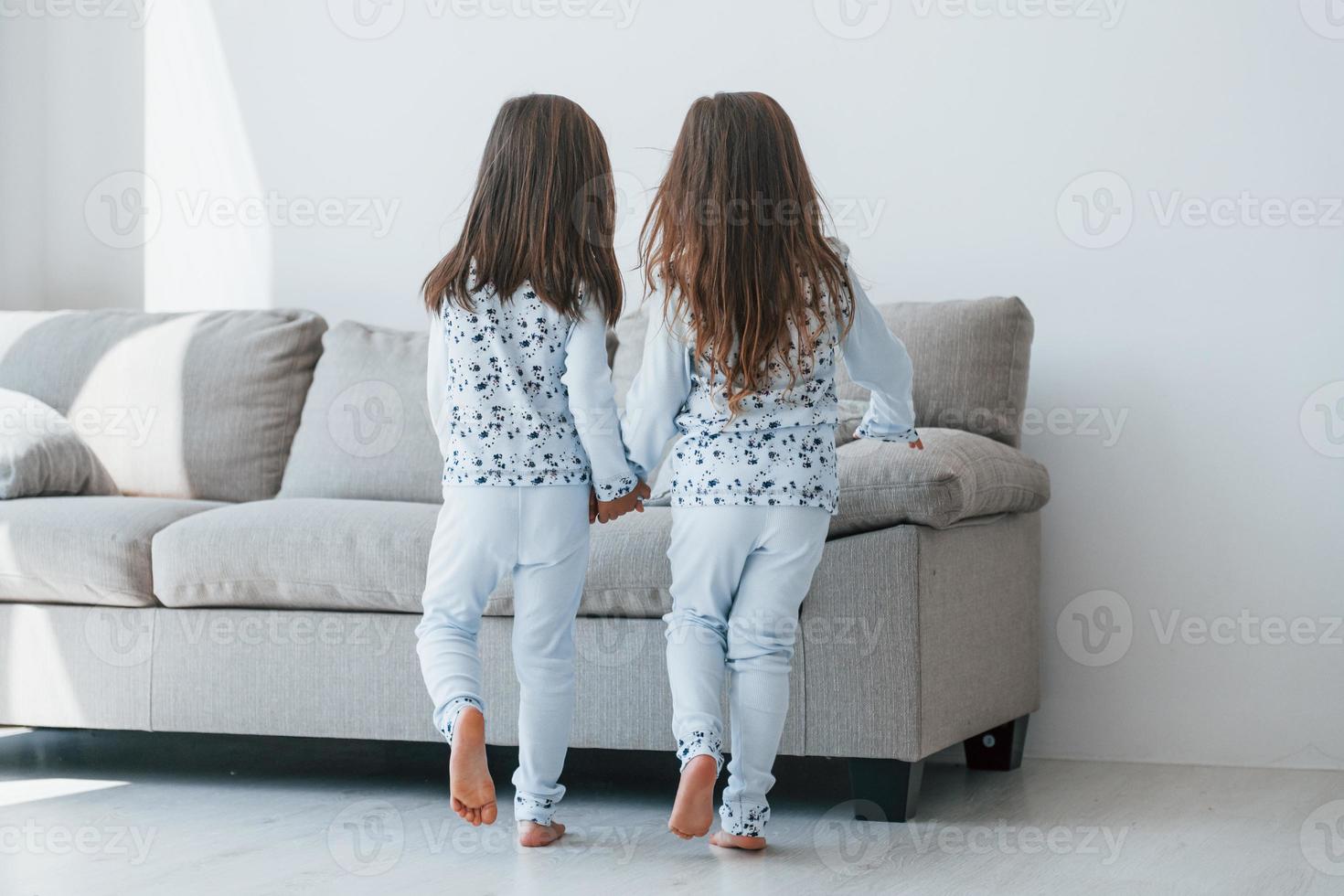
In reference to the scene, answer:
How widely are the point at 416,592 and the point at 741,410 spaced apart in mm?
719

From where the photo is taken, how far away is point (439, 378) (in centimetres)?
214

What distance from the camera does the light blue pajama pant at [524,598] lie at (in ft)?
6.73

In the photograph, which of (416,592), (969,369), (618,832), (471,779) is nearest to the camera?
(471,779)

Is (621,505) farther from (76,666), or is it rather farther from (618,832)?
(76,666)

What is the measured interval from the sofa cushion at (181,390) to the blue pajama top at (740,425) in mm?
1351

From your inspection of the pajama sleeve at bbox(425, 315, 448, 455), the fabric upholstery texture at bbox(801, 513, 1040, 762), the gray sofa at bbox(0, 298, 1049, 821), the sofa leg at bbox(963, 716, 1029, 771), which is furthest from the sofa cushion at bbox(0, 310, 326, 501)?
the sofa leg at bbox(963, 716, 1029, 771)

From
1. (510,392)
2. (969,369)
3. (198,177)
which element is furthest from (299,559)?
(198,177)

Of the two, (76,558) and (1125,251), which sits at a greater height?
(1125,251)

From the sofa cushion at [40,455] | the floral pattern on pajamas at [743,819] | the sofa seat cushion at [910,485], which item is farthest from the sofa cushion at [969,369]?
the sofa cushion at [40,455]

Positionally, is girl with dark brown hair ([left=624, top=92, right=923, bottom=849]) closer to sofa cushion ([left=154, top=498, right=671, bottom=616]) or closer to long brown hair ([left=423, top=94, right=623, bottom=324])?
long brown hair ([left=423, top=94, right=623, bottom=324])

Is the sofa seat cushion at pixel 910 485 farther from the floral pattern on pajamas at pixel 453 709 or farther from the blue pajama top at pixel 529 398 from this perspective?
the floral pattern on pajamas at pixel 453 709

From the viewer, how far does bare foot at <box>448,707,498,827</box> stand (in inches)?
74.8

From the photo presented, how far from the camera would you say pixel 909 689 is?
7.26ft

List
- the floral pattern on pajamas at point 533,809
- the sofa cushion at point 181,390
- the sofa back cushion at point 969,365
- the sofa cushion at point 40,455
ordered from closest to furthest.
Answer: the floral pattern on pajamas at point 533,809 < the sofa back cushion at point 969,365 < the sofa cushion at point 40,455 < the sofa cushion at point 181,390
